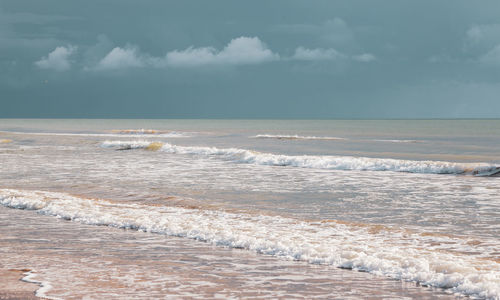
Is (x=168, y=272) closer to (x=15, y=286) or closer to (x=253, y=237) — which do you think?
(x=15, y=286)

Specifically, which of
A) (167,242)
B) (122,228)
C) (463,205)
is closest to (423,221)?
(463,205)

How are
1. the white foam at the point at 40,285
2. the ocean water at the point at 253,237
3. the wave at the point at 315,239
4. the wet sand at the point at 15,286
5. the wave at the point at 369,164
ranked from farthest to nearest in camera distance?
the wave at the point at 369,164 → the wave at the point at 315,239 → the ocean water at the point at 253,237 → the white foam at the point at 40,285 → the wet sand at the point at 15,286

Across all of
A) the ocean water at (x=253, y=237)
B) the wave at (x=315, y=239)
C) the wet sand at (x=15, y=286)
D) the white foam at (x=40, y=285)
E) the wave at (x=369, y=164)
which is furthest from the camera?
the wave at (x=369, y=164)

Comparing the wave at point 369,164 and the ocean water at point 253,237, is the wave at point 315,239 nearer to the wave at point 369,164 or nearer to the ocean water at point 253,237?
the ocean water at point 253,237

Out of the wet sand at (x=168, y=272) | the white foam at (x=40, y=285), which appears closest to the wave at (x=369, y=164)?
the wet sand at (x=168, y=272)

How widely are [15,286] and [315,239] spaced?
571 cm

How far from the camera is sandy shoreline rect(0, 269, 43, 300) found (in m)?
7.47

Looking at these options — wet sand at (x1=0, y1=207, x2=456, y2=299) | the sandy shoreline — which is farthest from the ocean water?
the sandy shoreline

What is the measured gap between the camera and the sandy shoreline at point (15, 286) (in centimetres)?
747

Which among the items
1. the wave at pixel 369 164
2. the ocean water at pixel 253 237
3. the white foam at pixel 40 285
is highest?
the wave at pixel 369 164

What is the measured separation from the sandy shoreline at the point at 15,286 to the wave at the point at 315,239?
3983 mm

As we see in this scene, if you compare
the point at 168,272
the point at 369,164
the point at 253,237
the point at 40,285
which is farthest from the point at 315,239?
the point at 369,164

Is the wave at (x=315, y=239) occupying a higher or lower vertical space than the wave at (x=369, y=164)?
lower

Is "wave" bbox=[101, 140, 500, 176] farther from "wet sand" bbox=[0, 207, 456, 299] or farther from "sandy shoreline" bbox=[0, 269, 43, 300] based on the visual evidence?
"sandy shoreline" bbox=[0, 269, 43, 300]
